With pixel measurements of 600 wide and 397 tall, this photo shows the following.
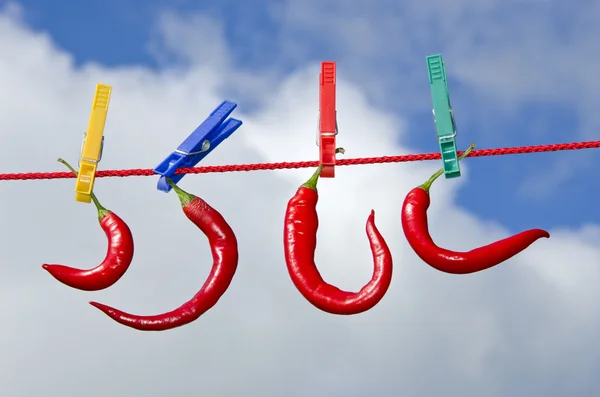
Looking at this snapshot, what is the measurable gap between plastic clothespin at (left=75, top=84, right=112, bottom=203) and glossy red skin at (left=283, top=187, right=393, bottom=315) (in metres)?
1.84

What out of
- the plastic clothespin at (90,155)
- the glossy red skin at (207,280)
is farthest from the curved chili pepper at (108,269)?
the glossy red skin at (207,280)

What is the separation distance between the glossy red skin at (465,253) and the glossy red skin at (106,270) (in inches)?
99.7

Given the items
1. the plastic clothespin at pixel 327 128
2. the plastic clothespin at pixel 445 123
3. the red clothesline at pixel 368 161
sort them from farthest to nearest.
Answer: the plastic clothespin at pixel 327 128
the plastic clothespin at pixel 445 123
the red clothesline at pixel 368 161

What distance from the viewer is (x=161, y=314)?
9.41 meters

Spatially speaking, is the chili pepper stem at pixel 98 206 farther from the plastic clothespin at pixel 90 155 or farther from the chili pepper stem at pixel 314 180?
the chili pepper stem at pixel 314 180

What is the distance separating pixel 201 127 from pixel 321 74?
3.92 feet

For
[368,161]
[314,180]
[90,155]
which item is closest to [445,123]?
[368,161]

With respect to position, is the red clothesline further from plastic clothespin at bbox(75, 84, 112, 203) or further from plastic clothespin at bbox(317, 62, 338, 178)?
plastic clothespin at bbox(75, 84, 112, 203)

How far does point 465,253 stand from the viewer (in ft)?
29.5

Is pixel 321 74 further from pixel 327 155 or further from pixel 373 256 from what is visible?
pixel 373 256

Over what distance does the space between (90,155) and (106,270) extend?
3.51ft

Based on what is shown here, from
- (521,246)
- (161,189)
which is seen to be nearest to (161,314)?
(161,189)

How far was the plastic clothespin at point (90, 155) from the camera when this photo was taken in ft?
32.2

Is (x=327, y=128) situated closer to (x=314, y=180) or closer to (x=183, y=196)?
(x=314, y=180)
